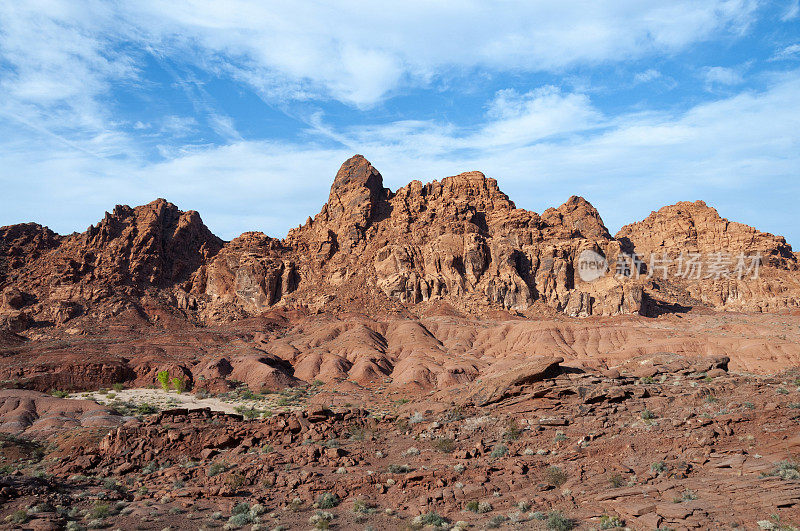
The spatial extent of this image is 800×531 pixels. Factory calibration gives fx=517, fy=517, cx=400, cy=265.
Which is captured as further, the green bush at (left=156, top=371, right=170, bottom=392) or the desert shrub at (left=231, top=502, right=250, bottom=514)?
the green bush at (left=156, top=371, right=170, bottom=392)

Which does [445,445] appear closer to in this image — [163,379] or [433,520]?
[433,520]

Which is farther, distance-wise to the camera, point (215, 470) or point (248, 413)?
point (248, 413)

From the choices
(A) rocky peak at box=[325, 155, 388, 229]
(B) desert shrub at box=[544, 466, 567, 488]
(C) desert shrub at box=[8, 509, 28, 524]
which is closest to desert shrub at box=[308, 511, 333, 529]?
(B) desert shrub at box=[544, 466, 567, 488]

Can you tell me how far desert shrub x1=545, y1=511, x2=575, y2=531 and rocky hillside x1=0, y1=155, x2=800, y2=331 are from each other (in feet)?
225

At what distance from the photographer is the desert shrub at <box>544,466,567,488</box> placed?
51.9 feet

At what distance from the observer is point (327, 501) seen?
16047mm

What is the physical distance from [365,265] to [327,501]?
76.8 m

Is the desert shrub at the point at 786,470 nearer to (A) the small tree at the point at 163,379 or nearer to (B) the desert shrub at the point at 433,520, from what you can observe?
(B) the desert shrub at the point at 433,520

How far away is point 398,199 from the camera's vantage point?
104 m

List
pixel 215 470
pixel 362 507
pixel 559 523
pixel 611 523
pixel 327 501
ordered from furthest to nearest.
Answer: pixel 215 470 < pixel 327 501 < pixel 362 507 < pixel 559 523 < pixel 611 523

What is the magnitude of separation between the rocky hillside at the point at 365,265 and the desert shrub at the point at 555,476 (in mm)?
64990

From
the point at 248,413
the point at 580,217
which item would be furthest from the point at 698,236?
the point at 248,413

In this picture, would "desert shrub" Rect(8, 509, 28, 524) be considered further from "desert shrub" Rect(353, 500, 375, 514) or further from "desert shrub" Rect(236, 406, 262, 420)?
"desert shrub" Rect(236, 406, 262, 420)

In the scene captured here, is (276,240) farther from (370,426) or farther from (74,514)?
(74,514)
